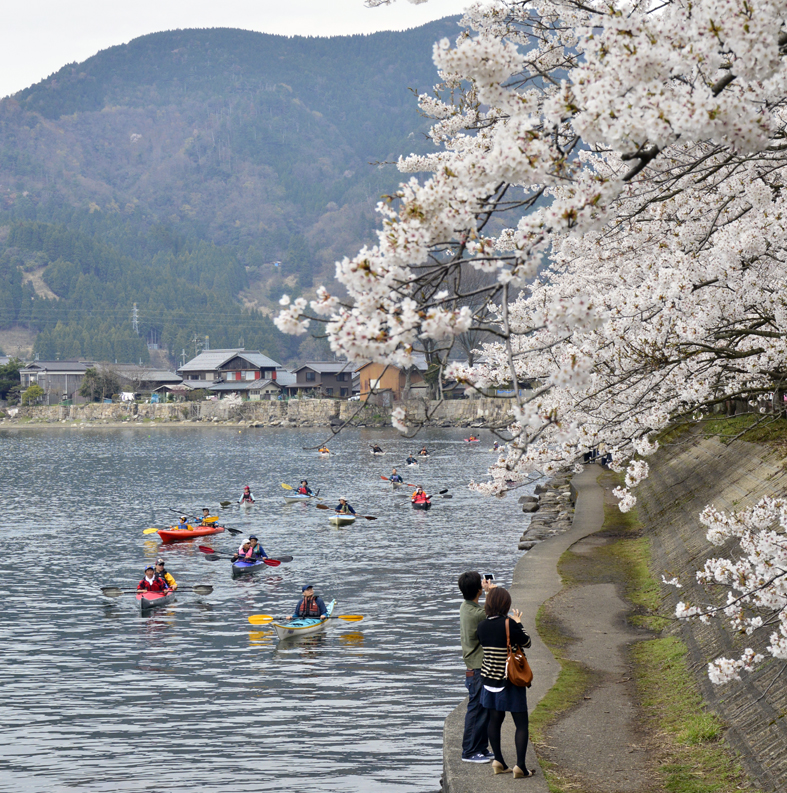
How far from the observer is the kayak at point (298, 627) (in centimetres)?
2284

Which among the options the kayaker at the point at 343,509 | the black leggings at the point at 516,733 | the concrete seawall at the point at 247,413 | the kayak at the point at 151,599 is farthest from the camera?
the concrete seawall at the point at 247,413

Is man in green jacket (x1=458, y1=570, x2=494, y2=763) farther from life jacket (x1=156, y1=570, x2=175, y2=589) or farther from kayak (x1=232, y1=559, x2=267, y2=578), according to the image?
kayak (x1=232, y1=559, x2=267, y2=578)

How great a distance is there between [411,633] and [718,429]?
12.4 metres

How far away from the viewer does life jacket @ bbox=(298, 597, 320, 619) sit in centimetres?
2350

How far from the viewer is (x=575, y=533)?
96.7 feet

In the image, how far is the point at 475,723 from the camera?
1038 cm

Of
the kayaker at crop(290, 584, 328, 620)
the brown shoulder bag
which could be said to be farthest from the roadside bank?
the kayaker at crop(290, 584, 328, 620)

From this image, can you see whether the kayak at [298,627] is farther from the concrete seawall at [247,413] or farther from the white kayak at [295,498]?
the concrete seawall at [247,413]

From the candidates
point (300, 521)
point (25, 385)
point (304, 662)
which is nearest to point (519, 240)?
point (304, 662)

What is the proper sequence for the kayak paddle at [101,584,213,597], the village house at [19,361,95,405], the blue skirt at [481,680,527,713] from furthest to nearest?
the village house at [19,361,95,405]
the kayak paddle at [101,584,213,597]
the blue skirt at [481,680,527,713]

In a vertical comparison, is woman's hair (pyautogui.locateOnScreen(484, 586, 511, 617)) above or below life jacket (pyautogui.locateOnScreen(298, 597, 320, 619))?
above

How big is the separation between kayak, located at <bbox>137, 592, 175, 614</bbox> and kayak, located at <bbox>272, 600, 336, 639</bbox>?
5129mm

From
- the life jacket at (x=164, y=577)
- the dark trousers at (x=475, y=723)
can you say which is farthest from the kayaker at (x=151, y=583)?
the dark trousers at (x=475, y=723)

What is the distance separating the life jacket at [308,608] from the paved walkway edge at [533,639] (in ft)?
17.5
